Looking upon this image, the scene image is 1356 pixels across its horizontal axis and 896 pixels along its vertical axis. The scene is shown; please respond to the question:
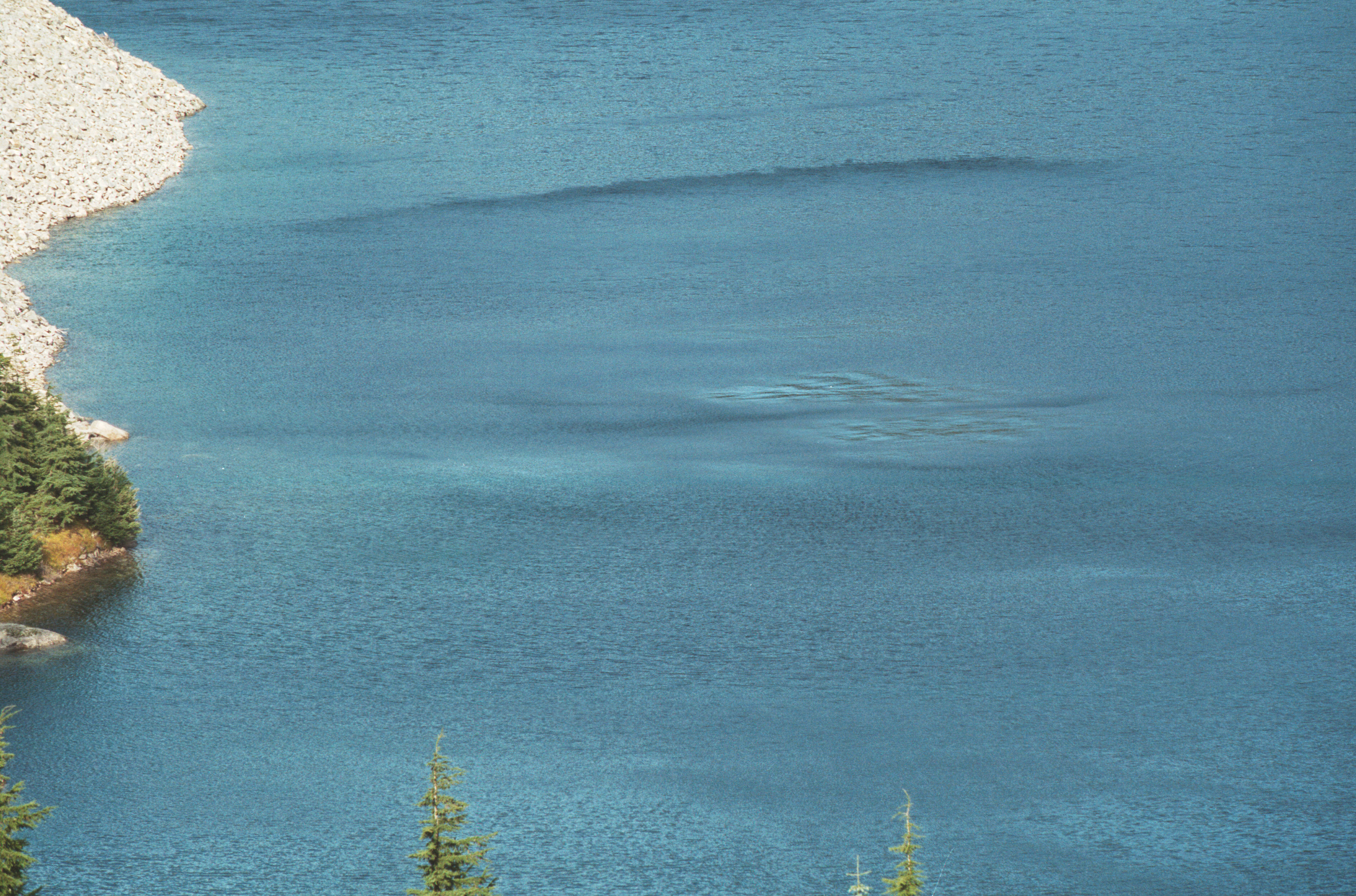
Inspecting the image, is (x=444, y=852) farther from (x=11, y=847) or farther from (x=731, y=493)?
(x=731, y=493)

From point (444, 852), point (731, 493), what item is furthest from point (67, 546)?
point (444, 852)

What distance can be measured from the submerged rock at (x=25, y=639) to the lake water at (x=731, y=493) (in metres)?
0.57

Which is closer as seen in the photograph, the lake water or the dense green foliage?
the lake water

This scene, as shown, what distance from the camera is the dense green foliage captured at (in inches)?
1184

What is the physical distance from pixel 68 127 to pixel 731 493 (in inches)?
1509

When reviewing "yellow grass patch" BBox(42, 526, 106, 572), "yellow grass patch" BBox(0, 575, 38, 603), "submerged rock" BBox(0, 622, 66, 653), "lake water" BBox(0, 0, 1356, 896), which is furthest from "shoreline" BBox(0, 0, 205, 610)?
"submerged rock" BBox(0, 622, 66, 653)

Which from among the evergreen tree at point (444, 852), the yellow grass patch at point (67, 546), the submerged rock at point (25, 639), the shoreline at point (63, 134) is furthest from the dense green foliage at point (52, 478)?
the evergreen tree at point (444, 852)

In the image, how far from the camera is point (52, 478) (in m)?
30.3

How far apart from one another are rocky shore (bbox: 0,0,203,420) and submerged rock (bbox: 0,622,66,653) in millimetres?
19381

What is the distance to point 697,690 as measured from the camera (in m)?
24.5

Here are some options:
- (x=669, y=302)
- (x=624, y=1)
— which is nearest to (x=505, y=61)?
(x=624, y=1)

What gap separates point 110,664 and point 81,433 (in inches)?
442

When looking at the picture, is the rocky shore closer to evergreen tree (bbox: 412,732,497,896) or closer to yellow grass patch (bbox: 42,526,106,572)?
yellow grass patch (bbox: 42,526,106,572)

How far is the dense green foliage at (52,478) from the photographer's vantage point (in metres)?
30.1
